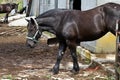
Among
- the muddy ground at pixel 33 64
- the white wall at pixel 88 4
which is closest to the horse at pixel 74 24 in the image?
the muddy ground at pixel 33 64

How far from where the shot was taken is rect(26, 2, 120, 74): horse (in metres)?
8.69

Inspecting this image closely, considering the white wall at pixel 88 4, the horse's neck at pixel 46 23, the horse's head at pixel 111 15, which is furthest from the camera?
the white wall at pixel 88 4

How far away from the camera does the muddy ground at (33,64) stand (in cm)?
873

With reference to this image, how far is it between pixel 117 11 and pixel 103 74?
161 centimetres

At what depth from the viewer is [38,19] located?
884 cm

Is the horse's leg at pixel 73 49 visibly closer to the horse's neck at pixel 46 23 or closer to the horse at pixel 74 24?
the horse at pixel 74 24

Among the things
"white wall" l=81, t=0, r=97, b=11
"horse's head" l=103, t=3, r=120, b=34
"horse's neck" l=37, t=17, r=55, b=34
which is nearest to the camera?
"horse's head" l=103, t=3, r=120, b=34

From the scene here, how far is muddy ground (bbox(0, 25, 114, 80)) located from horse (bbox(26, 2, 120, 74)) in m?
0.69

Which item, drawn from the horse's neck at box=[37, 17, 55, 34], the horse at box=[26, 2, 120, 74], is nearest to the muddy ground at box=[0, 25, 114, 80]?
the horse at box=[26, 2, 120, 74]

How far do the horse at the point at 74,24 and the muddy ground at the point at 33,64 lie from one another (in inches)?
27.1

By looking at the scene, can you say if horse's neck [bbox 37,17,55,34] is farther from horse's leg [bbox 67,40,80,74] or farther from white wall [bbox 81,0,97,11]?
white wall [bbox 81,0,97,11]

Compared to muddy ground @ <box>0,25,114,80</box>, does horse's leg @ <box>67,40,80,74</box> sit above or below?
above

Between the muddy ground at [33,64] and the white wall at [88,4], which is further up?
the white wall at [88,4]

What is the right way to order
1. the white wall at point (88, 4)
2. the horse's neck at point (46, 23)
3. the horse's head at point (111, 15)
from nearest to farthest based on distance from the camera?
the horse's head at point (111, 15) → the horse's neck at point (46, 23) → the white wall at point (88, 4)
